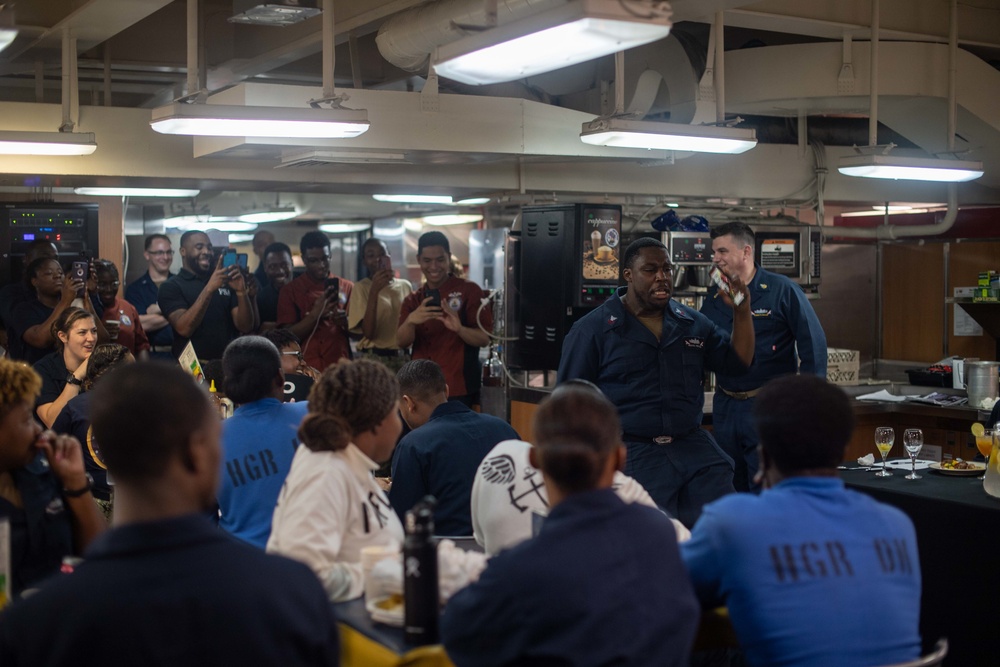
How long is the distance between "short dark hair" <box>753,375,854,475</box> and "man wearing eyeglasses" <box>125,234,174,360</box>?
5579 millimetres

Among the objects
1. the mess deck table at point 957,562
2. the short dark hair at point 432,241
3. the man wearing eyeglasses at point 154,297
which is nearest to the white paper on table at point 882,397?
the mess deck table at point 957,562

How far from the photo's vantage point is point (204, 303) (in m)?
6.98

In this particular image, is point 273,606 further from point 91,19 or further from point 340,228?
point 340,228

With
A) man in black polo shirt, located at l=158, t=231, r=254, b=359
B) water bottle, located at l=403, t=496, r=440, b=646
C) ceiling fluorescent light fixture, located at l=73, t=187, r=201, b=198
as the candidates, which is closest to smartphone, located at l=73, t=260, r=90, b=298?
man in black polo shirt, located at l=158, t=231, r=254, b=359

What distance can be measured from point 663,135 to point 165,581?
4.24 m

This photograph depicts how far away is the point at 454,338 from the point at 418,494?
11.1 feet

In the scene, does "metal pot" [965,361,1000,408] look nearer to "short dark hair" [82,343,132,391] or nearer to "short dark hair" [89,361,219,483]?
"short dark hair" [82,343,132,391]

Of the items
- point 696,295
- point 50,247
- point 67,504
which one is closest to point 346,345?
point 50,247

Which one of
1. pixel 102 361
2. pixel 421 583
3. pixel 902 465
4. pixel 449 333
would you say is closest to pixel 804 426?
pixel 421 583

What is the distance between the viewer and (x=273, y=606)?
1.78 m

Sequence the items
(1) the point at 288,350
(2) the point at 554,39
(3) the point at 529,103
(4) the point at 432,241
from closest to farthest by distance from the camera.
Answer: (2) the point at 554,39, (1) the point at 288,350, (3) the point at 529,103, (4) the point at 432,241

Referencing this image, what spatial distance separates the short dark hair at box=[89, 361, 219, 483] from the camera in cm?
179

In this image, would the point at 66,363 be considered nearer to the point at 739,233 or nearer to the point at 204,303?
the point at 204,303

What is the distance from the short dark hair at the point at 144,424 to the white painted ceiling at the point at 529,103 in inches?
140
